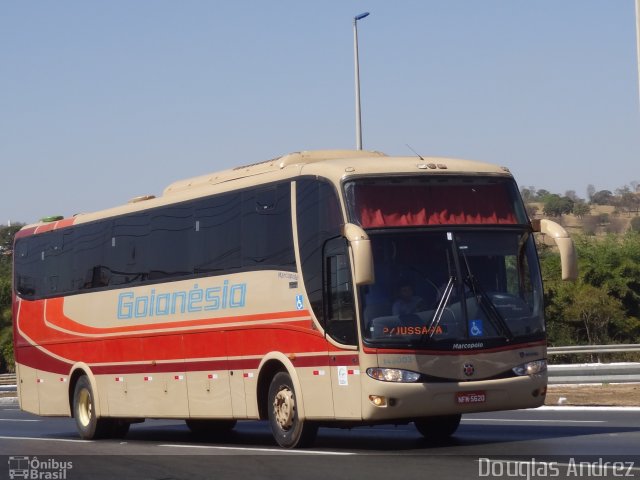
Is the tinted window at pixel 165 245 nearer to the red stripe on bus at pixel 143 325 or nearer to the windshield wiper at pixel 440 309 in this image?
the red stripe on bus at pixel 143 325

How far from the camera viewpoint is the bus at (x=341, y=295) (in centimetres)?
1450

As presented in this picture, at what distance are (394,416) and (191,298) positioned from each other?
4838mm

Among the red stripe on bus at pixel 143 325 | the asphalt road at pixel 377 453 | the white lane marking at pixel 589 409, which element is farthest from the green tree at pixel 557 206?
the red stripe on bus at pixel 143 325

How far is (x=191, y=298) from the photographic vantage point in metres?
18.2

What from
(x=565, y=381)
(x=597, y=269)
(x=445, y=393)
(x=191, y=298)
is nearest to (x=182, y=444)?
(x=191, y=298)

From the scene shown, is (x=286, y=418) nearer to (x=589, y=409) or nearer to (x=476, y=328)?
(x=476, y=328)

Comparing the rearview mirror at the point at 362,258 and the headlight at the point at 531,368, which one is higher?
the rearview mirror at the point at 362,258

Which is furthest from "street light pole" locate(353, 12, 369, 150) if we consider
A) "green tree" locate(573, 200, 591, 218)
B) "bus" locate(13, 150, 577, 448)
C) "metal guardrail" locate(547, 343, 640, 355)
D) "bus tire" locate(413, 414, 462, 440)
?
"green tree" locate(573, 200, 591, 218)

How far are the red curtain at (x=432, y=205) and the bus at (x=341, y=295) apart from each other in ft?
0.06

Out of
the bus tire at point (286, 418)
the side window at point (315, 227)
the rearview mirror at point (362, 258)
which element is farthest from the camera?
the bus tire at point (286, 418)

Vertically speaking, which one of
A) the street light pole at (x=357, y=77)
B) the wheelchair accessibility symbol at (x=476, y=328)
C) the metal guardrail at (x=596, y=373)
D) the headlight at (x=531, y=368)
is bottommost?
the metal guardrail at (x=596, y=373)

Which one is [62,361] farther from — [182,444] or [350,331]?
[350,331]

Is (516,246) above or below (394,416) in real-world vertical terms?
above

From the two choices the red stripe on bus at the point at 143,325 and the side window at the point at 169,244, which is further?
the side window at the point at 169,244
